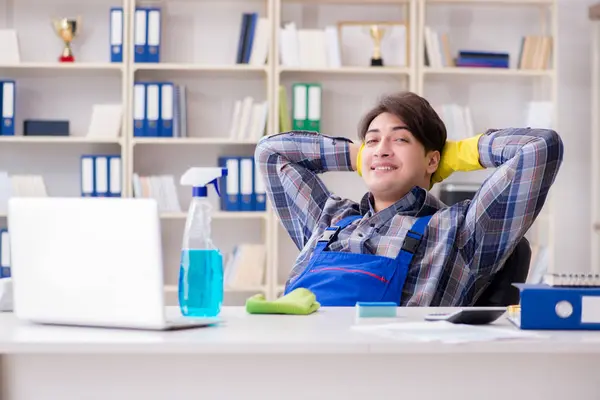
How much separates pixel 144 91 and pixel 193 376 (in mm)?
3552

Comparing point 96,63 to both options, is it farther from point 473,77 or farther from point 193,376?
point 193,376

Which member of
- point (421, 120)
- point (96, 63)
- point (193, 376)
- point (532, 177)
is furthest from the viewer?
point (96, 63)

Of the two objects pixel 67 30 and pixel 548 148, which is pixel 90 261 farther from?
pixel 67 30

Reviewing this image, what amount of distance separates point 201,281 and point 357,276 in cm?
59

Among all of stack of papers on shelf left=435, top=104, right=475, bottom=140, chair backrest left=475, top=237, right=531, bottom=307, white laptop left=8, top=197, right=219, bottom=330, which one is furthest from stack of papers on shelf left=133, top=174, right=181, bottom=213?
white laptop left=8, top=197, right=219, bottom=330

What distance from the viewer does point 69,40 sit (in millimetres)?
4777

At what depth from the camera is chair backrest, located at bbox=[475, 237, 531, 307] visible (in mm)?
2070

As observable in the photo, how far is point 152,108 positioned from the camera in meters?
4.69

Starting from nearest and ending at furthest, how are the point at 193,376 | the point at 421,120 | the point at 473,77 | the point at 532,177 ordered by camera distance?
1. the point at 193,376
2. the point at 532,177
3. the point at 421,120
4. the point at 473,77

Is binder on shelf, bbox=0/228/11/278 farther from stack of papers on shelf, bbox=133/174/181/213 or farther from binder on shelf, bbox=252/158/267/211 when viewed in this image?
binder on shelf, bbox=252/158/267/211

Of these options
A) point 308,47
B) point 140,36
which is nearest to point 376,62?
point 308,47

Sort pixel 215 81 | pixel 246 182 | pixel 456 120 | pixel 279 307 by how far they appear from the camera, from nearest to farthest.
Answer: pixel 279 307, pixel 246 182, pixel 456 120, pixel 215 81

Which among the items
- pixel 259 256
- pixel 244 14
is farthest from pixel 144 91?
pixel 259 256

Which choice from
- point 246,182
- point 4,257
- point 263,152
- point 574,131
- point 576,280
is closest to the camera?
point 576,280
